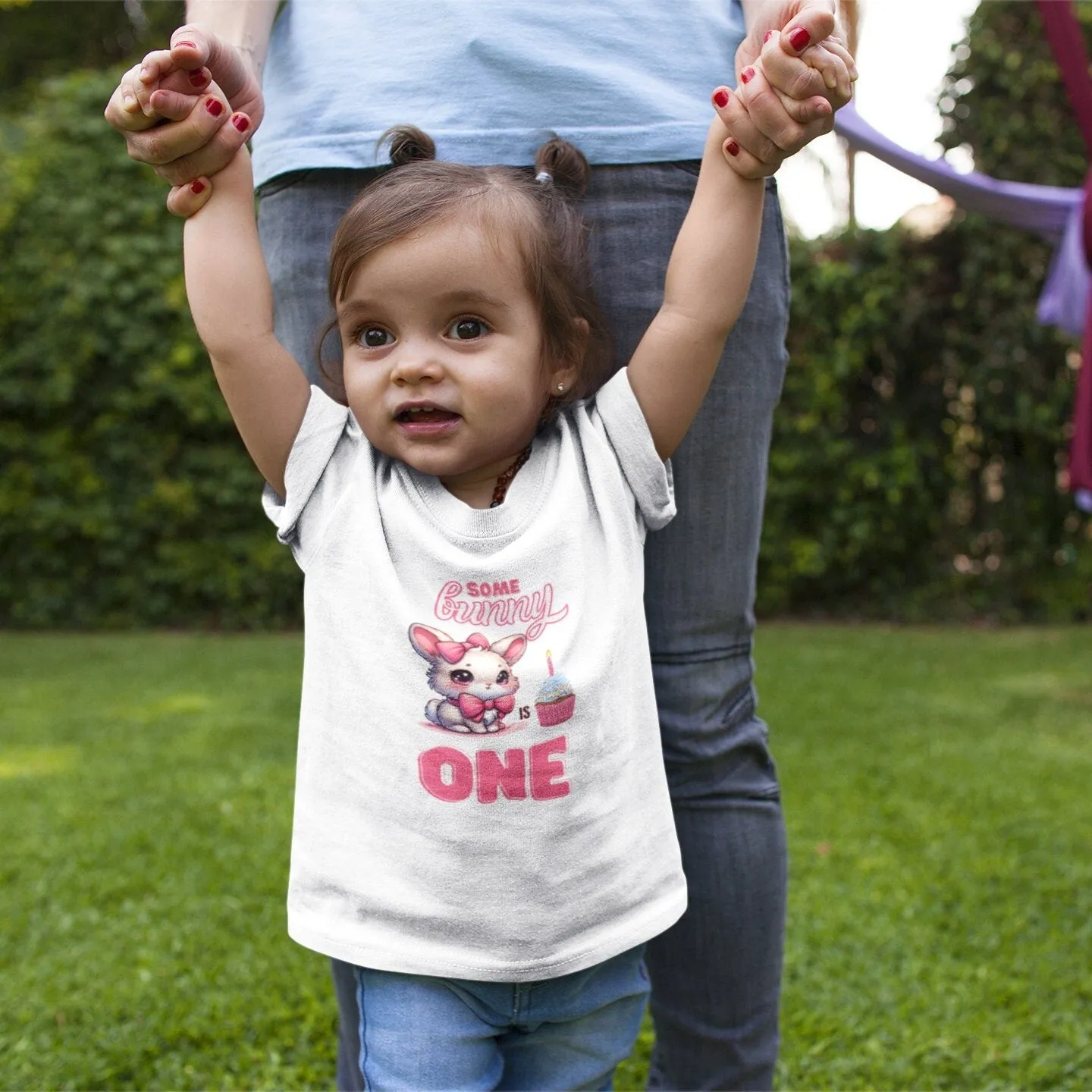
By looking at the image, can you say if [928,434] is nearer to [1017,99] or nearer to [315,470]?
[1017,99]

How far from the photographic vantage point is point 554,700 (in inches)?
50.4

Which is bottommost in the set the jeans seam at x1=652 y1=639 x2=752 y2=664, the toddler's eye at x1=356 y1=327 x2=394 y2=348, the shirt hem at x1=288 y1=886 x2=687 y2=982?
the shirt hem at x1=288 y1=886 x2=687 y2=982

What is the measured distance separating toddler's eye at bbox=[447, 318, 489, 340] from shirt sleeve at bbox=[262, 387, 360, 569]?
158 millimetres

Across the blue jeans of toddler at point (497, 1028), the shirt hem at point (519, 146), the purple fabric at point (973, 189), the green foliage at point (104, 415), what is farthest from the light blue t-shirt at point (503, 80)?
the green foliage at point (104, 415)

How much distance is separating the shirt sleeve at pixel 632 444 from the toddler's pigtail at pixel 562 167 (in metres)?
0.23

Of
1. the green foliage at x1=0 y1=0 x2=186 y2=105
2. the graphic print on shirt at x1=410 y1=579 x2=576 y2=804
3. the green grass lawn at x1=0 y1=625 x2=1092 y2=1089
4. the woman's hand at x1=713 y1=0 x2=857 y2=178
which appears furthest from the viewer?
the green foliage at x1=0 y1=0 x2=186 y2=105

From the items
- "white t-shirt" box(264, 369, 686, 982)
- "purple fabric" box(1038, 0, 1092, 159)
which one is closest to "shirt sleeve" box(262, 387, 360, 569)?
"white t-shirt" box(264, 369, 686, 982)

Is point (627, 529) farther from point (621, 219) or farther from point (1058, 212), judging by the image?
point (1058, 212)

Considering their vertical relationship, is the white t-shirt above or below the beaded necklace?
below

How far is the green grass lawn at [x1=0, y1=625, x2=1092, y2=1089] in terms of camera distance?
220cm

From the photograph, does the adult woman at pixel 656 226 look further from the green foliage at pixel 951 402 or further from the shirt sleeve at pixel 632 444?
the green foliage at pixel 951 402

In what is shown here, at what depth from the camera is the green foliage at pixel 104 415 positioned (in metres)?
7.23

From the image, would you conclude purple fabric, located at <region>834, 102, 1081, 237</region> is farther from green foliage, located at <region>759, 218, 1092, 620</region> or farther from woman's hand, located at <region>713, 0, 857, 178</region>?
green foliage, located at <region>759, 218, 1092, 620</region>

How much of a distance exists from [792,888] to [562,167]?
6.93 ft
